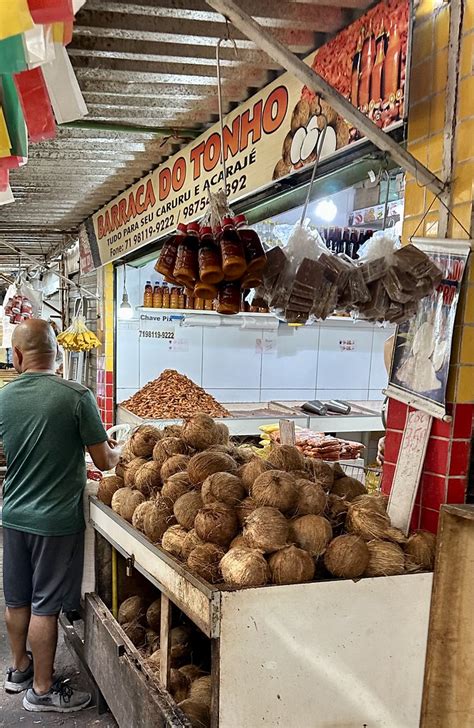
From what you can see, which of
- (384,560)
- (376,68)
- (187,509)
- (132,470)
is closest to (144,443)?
(132,470)

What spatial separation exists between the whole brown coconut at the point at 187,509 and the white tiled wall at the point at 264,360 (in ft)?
19.3

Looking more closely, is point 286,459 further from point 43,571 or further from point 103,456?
point 43,571

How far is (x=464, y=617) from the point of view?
219cm

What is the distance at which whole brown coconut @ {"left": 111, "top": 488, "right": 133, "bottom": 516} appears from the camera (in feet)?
9.51

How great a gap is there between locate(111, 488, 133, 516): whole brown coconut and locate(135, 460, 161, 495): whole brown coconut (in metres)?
0.06

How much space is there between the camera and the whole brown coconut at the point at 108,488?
3160mm

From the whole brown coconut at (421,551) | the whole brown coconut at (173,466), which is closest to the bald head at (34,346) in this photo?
the whole brown coconut at (173,466)

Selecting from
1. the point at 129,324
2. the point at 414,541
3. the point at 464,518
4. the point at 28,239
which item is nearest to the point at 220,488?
the point at 414,541

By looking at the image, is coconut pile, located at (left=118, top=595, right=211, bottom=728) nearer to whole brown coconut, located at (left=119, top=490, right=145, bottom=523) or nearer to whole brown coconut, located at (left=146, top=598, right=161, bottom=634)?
whole brown coconut, located at (left=146, top=598, right=161, bottom=634)

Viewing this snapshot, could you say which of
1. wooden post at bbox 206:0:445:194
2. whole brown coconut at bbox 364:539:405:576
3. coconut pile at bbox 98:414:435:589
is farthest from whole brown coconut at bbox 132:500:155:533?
wooden post at bbox 206:0:445:194

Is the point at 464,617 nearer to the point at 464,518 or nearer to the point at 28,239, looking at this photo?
the point at 464,518

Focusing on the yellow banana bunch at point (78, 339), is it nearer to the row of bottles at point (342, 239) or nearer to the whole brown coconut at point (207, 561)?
the row of bottles at point (342, 239)

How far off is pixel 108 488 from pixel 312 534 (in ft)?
4.63

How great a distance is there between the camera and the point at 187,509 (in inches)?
95.6
